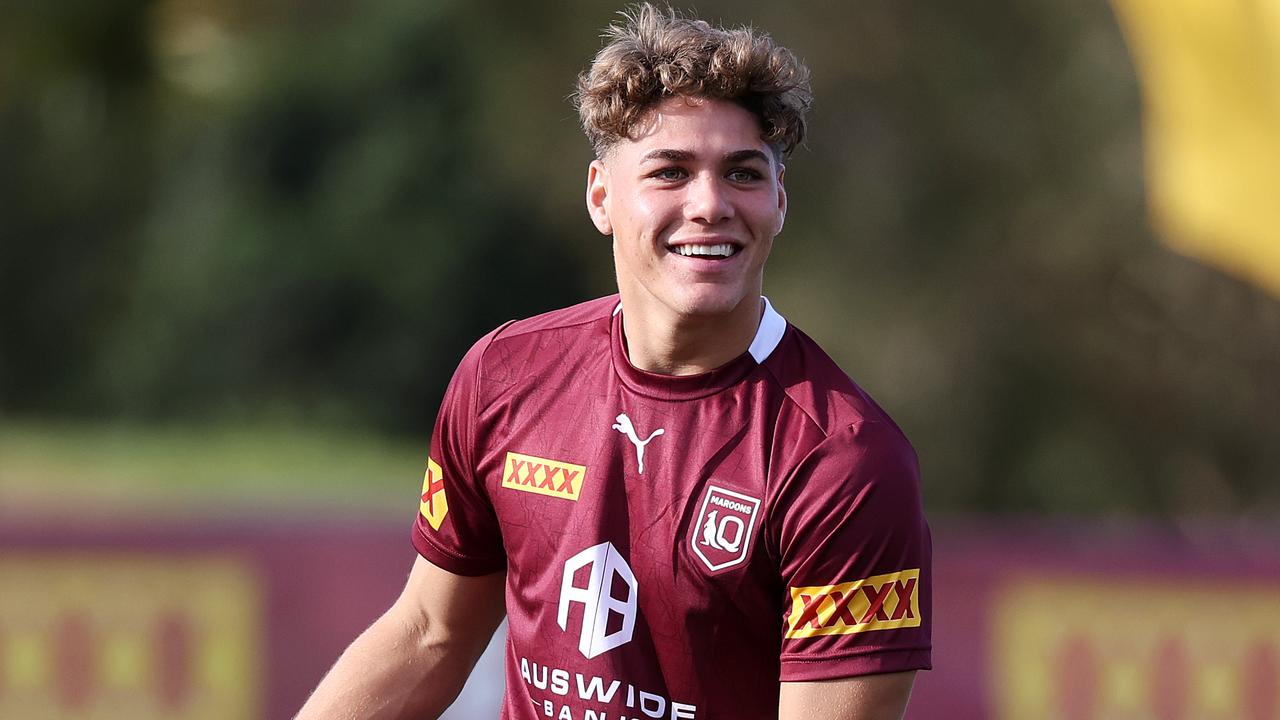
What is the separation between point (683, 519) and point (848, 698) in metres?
0.48

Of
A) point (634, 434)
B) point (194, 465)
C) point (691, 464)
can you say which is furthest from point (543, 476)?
point (194, 465)

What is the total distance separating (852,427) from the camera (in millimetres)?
3334

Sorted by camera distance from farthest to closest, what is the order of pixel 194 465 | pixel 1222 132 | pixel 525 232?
pixel 525 232 → pixel 194 465 → pixel 1222 132

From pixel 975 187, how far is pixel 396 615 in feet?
47.8

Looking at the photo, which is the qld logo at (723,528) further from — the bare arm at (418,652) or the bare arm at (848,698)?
the bare arm at (418,652)

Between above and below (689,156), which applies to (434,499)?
below

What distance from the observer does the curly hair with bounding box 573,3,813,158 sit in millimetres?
3367

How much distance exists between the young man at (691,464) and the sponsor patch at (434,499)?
107 millimetres

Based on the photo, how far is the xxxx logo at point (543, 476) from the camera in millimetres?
3559

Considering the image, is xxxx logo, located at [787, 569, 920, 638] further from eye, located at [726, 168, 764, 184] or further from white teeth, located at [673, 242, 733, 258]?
eye, located at [726, 168, 764, 184]

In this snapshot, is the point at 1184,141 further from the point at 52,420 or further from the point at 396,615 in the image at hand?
the point at 52,420

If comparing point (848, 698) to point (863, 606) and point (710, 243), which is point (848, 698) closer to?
point (863, 606)

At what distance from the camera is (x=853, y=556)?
327 cm

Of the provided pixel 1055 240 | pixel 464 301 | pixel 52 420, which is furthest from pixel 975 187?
pixel 52 420
